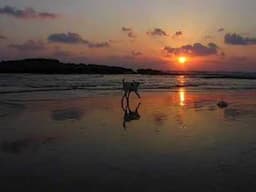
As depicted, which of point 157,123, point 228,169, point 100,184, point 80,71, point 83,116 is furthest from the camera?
point 80,71

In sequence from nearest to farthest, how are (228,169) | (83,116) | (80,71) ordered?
(228,169), (83,116), (80,71)

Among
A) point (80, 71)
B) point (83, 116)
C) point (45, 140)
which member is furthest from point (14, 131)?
point (80, 71)

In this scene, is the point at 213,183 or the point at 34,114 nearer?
the point at 213,183

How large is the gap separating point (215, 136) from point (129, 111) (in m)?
7.04

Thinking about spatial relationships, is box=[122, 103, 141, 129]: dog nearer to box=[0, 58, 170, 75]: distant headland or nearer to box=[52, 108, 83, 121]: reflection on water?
box=[52, 108, 83, 121]: reflection on water

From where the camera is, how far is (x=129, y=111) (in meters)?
17.9

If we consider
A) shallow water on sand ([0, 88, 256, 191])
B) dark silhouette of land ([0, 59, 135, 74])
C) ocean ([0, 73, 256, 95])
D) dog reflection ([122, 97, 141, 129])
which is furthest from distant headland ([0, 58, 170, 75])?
shallow water on sand ([0, 88, 256, 191])

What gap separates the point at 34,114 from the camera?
16422mm

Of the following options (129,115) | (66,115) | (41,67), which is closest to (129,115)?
(129,115)

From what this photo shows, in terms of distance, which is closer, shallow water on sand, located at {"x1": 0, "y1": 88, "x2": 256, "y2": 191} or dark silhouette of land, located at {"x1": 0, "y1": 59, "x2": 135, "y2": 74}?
shallow water on sand, located at {"x1": 0, "y1": 88, "x2": 256, "y2": 191}

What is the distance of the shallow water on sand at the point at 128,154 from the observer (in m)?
6.93

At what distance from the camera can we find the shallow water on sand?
6934 millimetres

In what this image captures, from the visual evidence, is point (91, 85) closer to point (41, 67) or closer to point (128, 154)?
point (128, 154)

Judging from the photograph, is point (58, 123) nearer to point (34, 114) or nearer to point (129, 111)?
point (34, 114)
